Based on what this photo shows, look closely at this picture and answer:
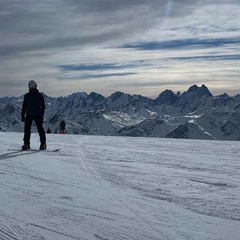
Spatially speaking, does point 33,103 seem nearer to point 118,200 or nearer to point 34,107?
point 34,107

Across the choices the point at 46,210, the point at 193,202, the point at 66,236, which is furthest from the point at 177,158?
the point at 66,236

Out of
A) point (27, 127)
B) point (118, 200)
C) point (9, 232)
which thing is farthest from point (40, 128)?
point (9, 232)

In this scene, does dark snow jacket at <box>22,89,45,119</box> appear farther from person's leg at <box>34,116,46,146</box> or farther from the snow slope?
the snow slope

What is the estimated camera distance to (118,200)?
4789 mm

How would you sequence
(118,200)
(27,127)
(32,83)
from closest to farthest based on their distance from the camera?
(118,200) → (32,83) → (27,127)

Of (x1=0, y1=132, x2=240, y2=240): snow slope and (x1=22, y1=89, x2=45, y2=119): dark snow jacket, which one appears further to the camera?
(x1=22, y1=89, x2=45, y2=119): dark snow jacket

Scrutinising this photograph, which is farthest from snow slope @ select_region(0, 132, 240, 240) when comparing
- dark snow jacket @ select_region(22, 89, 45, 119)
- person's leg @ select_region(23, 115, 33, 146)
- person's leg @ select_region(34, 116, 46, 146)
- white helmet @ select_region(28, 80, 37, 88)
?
white helmet @ select_region(28, 80, 37, 88)

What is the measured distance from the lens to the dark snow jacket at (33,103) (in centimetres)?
1075

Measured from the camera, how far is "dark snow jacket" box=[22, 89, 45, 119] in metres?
10.8

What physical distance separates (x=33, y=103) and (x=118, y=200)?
6.58 m

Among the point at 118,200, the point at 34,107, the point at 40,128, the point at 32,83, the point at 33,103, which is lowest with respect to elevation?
the point at 118,200

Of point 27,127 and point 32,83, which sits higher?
point 32,83

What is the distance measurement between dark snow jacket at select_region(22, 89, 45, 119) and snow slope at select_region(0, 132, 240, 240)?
2.79 m

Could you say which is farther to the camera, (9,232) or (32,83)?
(32,83)
